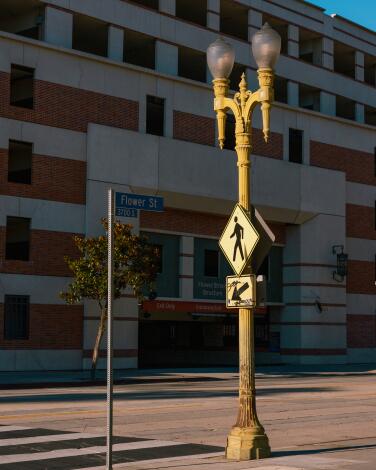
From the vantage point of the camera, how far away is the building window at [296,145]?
46.3 meters

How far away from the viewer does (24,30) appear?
39.5 metres

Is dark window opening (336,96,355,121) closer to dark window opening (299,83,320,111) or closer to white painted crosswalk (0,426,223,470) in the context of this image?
dark window opening (299,83,320,111)

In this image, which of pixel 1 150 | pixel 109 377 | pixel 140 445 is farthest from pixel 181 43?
pixel 109 377

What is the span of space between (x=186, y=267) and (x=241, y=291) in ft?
94.4

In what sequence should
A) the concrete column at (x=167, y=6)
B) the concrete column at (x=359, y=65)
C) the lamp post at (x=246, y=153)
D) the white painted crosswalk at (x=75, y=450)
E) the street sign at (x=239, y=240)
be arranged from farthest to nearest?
the concrete column at (x=359, y=65) → the concrete column at (x=167, y=6) → the street sign at (x=239, y=240) → the lamp post at (x=246, y=153) → the white painted crosswalk at (x=75, y=450)

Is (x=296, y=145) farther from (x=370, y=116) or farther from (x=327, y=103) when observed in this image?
(x=370, y=116)

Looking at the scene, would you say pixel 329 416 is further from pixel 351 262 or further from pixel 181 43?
pixel 351 262

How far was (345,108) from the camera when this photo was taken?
176 ft

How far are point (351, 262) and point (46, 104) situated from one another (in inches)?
818

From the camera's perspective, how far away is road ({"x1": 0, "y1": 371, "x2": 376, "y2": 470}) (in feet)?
39.7

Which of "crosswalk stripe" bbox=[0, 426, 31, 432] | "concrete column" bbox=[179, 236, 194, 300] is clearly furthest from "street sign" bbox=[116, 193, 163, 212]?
"concrete column" bbox=[179, 236, 194, 300]

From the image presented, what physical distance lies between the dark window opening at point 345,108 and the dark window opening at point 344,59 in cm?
254

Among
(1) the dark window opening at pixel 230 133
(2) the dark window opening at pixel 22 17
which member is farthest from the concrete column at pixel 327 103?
(2) the dark window opening at pixel 22 17

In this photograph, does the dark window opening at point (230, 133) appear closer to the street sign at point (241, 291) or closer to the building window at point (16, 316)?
the building window at point (16, 316)
